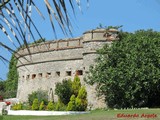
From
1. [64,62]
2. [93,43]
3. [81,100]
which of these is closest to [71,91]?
[81,100]

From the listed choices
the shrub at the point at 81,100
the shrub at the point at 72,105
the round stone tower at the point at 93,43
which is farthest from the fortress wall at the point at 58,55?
the shrub at the point at 72,105

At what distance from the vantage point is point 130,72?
19078mm

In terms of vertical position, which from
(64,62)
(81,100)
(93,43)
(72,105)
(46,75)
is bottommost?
(72,105)

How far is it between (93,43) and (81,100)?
3.48m

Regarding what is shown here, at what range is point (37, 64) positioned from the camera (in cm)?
2702

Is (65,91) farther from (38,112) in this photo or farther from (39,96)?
(39,96)

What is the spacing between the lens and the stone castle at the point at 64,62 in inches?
846

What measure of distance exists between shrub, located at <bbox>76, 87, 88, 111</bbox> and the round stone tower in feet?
2.37

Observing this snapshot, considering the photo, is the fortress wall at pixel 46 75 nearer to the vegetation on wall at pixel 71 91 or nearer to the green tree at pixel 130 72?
the vegetation on wall at pixel 71 91

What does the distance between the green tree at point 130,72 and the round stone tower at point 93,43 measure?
0.84 m

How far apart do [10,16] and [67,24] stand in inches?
9.1

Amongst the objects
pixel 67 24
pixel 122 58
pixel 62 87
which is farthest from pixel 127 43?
pixel 67 24

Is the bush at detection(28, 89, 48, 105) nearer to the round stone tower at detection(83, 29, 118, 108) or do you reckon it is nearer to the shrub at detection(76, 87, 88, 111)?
the round stone tower at detection(83, 29, 118, 108)

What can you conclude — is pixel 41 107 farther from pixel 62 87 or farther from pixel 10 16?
pixel 10 16
